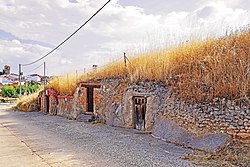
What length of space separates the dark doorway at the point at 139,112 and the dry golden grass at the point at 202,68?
0.79 meters

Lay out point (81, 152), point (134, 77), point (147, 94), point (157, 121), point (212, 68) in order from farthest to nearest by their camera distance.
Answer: point (134, 77) → point (147, 94) → point (157, 121) → point (212, 68) → point (81, 152)

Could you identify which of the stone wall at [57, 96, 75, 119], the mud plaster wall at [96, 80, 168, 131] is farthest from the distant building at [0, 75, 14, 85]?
the mud plaster wall at [96, 80, 168, 131]

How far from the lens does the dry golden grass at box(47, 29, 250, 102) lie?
6730mm

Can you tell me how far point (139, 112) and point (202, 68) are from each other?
9.95 feet

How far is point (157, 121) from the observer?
8172mm

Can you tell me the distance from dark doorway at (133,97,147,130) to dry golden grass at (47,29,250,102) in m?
0.79

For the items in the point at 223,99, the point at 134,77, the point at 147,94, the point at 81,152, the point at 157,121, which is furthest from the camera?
the point at 134,77

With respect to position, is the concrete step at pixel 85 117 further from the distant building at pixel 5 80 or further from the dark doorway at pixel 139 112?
the distant building at pixel 5 80

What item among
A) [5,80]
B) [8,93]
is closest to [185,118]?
[8,93]

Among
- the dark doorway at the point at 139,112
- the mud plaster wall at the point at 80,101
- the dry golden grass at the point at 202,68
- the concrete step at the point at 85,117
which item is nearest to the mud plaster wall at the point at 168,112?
the dark doorway at the point at 139,112

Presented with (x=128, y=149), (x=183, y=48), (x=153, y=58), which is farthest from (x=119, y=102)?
(x=128, y=149)

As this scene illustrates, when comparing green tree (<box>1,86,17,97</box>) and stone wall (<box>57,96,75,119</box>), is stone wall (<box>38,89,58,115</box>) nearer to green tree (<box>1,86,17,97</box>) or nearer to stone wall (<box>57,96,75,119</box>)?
stone wall (<box>57,96,75,119</box>)

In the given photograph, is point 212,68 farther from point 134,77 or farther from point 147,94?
point 134,77

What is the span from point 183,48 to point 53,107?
10265 mm
